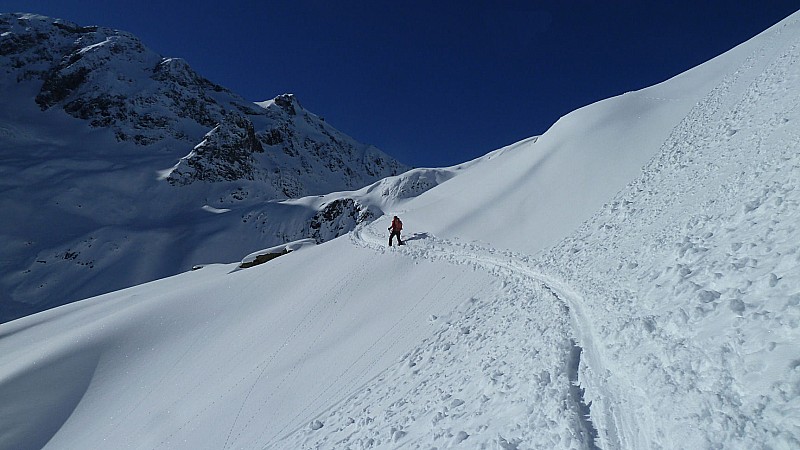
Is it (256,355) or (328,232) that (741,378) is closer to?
(256,355)

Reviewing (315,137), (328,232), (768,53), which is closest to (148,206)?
(328,232)

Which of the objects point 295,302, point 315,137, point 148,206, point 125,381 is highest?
point 315,137

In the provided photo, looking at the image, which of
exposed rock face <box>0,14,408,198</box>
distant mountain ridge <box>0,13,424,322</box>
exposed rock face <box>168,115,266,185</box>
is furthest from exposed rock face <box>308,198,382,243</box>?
exposed rock face <box>168,115,266,185</box>

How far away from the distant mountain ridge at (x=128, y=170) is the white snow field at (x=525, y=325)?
4920 centimetres

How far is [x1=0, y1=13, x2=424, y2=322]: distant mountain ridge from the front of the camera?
2783 inches

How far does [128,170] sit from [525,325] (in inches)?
A: 4480

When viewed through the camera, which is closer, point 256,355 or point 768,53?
point 256,355

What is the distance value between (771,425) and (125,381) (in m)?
21.8

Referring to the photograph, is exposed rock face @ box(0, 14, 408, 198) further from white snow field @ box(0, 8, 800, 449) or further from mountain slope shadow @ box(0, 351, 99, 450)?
white snow field @ box(0, 8, 800, 449)

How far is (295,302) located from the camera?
19.2 metres

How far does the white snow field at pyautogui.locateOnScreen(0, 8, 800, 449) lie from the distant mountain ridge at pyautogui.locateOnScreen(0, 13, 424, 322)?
49196 millimetres

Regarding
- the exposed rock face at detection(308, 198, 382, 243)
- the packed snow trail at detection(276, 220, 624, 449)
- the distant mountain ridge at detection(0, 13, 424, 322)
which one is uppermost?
the distant mountain ridge at detection(0, 13, 424, 322)

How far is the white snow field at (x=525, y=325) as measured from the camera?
4773mm

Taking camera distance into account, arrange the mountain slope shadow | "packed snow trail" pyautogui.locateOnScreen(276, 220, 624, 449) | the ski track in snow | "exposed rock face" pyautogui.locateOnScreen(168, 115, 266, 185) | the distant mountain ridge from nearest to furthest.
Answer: the ski track in snow
"packed snow trail" pyautogui.locateOnScreen(276, 220, 624, 449)
the mountain slope shadow
the distant mountain ridge
"exposed rock face" pyautogui.locateOnScreen(168, 115, 266, 185)
